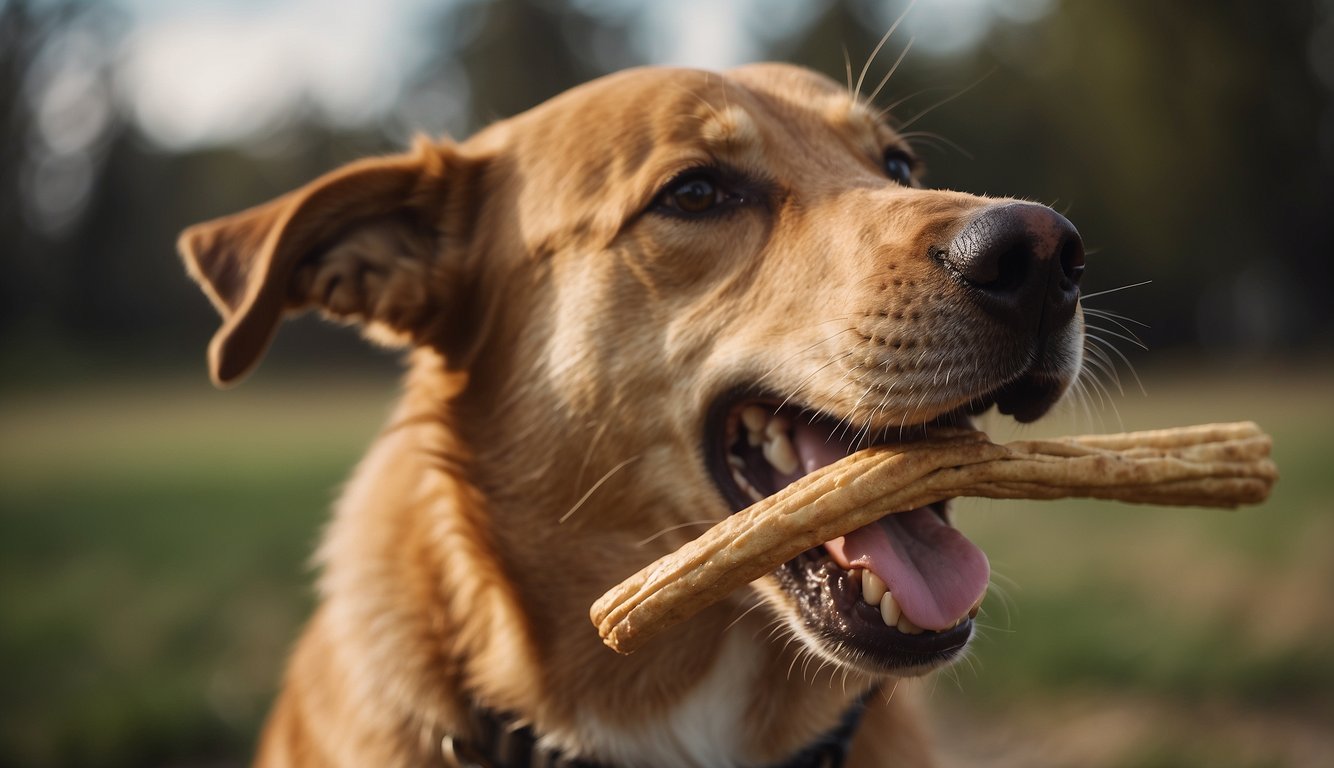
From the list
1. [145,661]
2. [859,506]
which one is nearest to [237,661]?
[145,661]

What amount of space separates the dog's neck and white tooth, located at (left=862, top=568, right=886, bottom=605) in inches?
14.0

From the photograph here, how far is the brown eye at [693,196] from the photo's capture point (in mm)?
2707

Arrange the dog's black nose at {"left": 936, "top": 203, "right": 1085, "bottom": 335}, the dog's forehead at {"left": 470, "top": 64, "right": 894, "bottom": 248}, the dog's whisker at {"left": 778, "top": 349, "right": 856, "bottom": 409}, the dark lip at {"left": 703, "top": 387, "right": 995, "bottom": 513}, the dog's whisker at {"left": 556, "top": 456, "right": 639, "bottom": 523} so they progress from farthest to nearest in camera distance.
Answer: the dog's forehead at {"left": 470, "top": 64, "right": 894, "bottom": 248} → the dog's whisker at {"left": 556, "top": 456, "right": 639, "bottom": 523} → the dark lip at {"left": 703, "top": 387, "right": 995, "bottom": 513} → the dog's whisker at {"left": 778, "top": 349, "right": 856, "bottom": 409} → the dog's black nose at {"left": 936, "top": 203, "right": 1085, "bottom": 335}

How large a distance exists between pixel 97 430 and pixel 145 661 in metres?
16.8

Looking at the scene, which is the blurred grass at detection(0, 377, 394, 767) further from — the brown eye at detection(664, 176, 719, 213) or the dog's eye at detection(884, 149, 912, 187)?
the dog's eye at detection(884, 149, 912, 187)

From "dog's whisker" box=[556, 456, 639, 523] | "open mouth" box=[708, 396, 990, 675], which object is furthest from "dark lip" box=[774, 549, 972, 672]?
"dog's whisker" box=[556, 456, 639, 523]

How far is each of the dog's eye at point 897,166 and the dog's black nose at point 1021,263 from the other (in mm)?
1095

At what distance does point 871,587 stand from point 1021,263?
72 cm

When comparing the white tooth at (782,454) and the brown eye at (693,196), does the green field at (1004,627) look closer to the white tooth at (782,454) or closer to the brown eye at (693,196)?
the white tooth at (782,454)

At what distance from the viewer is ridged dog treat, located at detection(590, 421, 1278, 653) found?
6.83ft

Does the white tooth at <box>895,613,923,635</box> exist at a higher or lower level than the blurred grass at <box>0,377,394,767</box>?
higher

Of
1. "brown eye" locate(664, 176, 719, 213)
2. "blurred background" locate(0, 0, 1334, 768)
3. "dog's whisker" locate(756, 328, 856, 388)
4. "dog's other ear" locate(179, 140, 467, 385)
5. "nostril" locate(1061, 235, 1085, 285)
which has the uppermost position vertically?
"dog's other ear" locate(179, 140, 467, 385)

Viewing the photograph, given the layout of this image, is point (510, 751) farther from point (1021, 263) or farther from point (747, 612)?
point (1021, 263)

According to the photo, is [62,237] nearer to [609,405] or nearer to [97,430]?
[97,430]
